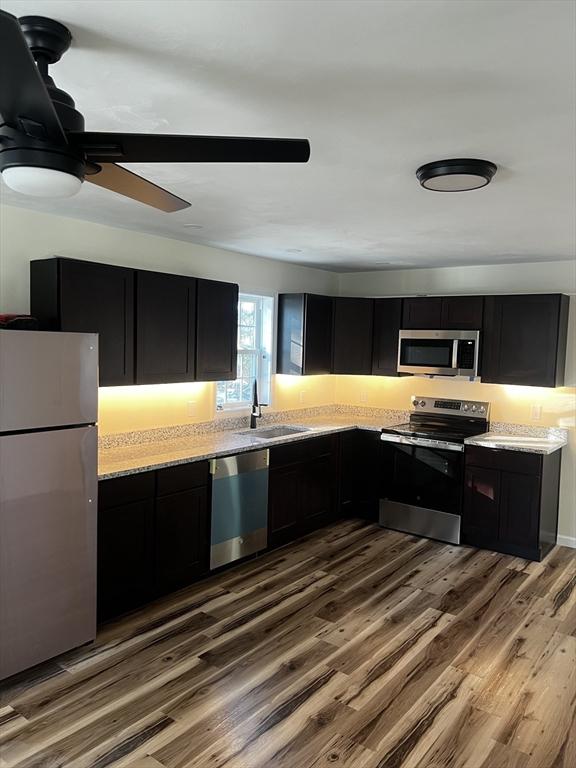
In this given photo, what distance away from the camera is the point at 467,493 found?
4.89 m

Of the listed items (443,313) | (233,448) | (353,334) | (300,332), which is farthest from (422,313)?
(233,448)

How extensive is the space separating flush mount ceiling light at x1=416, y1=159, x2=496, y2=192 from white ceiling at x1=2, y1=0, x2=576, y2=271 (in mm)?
53

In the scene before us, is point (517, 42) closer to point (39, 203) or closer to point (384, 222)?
point (384, 222)

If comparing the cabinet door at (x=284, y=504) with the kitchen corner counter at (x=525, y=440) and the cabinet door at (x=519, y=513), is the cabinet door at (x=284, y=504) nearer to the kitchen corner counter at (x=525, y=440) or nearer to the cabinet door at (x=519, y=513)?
the kitchen corner counter at (x=525, y=440)

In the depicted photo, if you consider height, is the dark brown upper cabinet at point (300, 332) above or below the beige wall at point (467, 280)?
below

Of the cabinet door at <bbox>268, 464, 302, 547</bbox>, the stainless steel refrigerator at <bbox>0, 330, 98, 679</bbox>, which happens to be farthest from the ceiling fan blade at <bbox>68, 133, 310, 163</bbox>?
the cabinet door at <bbox>268, 464, 302, 547</bbox>

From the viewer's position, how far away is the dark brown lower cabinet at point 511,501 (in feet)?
15.0

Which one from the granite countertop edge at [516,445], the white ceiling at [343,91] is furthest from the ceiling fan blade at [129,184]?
the granite countertop edge at [516,445]

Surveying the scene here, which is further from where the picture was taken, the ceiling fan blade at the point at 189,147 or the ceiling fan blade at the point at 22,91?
the ceiling fan blade at the point at 189,147

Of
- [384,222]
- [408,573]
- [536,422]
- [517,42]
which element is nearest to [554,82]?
[517,42]

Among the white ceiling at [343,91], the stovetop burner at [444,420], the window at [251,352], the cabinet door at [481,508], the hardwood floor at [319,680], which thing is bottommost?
the hardwood floor at [319,680]

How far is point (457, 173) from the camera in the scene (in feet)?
7.71

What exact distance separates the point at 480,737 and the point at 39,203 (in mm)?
3562

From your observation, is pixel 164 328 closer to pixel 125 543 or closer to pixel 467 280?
pixel 125 543
